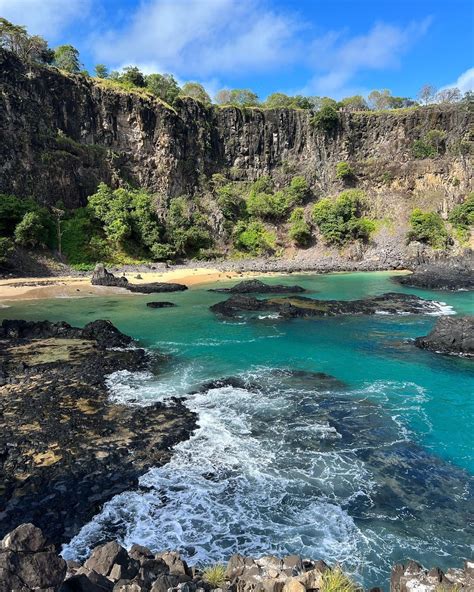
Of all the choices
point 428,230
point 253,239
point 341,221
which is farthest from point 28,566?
point 428,230

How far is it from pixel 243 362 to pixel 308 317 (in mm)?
11171

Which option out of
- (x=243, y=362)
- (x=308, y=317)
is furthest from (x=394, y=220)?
(x=243, y=362)

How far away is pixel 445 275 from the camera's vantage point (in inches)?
1930

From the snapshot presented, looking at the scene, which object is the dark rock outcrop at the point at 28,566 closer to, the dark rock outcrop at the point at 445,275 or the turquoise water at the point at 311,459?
the turquoise water at the point at 311,459

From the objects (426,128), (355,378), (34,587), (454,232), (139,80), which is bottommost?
(355,378)

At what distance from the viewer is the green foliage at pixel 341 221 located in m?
69.1

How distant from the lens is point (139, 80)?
7438 cm

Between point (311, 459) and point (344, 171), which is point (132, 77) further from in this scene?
point (311, 459)

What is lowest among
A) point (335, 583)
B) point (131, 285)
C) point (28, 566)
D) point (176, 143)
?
point (335, 583)

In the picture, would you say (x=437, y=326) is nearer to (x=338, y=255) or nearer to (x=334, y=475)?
(x=334, y=475)

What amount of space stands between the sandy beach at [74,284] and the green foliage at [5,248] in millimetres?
2451

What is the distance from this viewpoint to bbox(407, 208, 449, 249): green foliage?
6438 cm

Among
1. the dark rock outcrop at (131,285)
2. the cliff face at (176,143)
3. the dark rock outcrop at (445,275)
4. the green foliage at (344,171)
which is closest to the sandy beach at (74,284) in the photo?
the dark rock outcrop at (131,285)

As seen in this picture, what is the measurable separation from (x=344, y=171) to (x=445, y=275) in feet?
116
